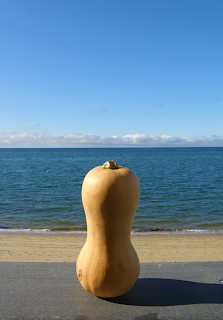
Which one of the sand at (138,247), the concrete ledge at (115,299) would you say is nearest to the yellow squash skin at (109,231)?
the concrete ledge at (115,299)

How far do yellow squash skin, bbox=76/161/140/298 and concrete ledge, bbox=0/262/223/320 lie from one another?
18 centimetres

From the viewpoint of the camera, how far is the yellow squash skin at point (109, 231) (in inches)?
105

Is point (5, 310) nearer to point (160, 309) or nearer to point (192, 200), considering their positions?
point (160, 309)

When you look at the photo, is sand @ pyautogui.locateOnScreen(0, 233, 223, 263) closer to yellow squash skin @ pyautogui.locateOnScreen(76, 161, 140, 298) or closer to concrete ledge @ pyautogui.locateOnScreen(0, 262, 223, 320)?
concrete ledge @ pyautogui.locateOnScreen(0, 262, 223, 320)

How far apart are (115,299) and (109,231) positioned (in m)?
0.70

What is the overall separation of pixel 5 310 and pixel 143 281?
4.78 ft

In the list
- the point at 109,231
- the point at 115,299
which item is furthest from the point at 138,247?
the point at 109,231

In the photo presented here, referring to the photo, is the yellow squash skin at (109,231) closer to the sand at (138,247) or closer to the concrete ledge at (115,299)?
the concrete ledge at (115,299)

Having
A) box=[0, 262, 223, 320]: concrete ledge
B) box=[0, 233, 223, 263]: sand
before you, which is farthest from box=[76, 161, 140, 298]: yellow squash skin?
box=[0, 233, 223, 263]: sand

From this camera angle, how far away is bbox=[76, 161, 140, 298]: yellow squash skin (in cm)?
267

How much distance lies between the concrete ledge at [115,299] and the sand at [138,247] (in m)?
3.61

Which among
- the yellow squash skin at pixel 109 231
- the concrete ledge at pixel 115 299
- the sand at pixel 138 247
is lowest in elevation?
the sand at pixel 138 247

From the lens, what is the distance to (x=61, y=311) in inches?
99.0

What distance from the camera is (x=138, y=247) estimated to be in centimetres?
809
